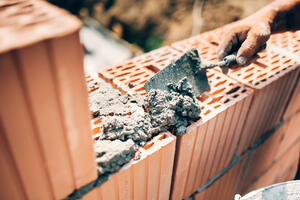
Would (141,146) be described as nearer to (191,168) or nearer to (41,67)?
(191,168)

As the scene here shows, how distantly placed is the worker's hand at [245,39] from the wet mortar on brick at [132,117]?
670mm

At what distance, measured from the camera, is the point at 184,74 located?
186 cm

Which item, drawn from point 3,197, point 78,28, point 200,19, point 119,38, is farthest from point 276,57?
point 119,38

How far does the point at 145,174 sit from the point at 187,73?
83 cm

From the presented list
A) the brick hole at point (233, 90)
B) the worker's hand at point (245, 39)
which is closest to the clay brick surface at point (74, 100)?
the brick hole at point (233, 90)

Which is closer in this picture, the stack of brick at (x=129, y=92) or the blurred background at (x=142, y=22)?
the stack of brick at (x=129, y=92)

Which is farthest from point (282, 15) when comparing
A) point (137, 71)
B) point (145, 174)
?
point (145, 174)

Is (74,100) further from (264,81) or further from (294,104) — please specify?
(294,104)

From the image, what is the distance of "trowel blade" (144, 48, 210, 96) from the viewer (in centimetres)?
175

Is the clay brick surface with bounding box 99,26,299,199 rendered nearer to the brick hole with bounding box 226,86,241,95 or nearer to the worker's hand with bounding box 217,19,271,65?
the brick hole with bounding box 226,86,241,95

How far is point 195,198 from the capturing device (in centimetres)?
229

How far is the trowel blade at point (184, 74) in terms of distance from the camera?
5.73 ft

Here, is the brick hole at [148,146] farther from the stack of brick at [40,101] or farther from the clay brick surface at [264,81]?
the clay brick surface at [264,81]

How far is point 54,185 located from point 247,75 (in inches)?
76.2
